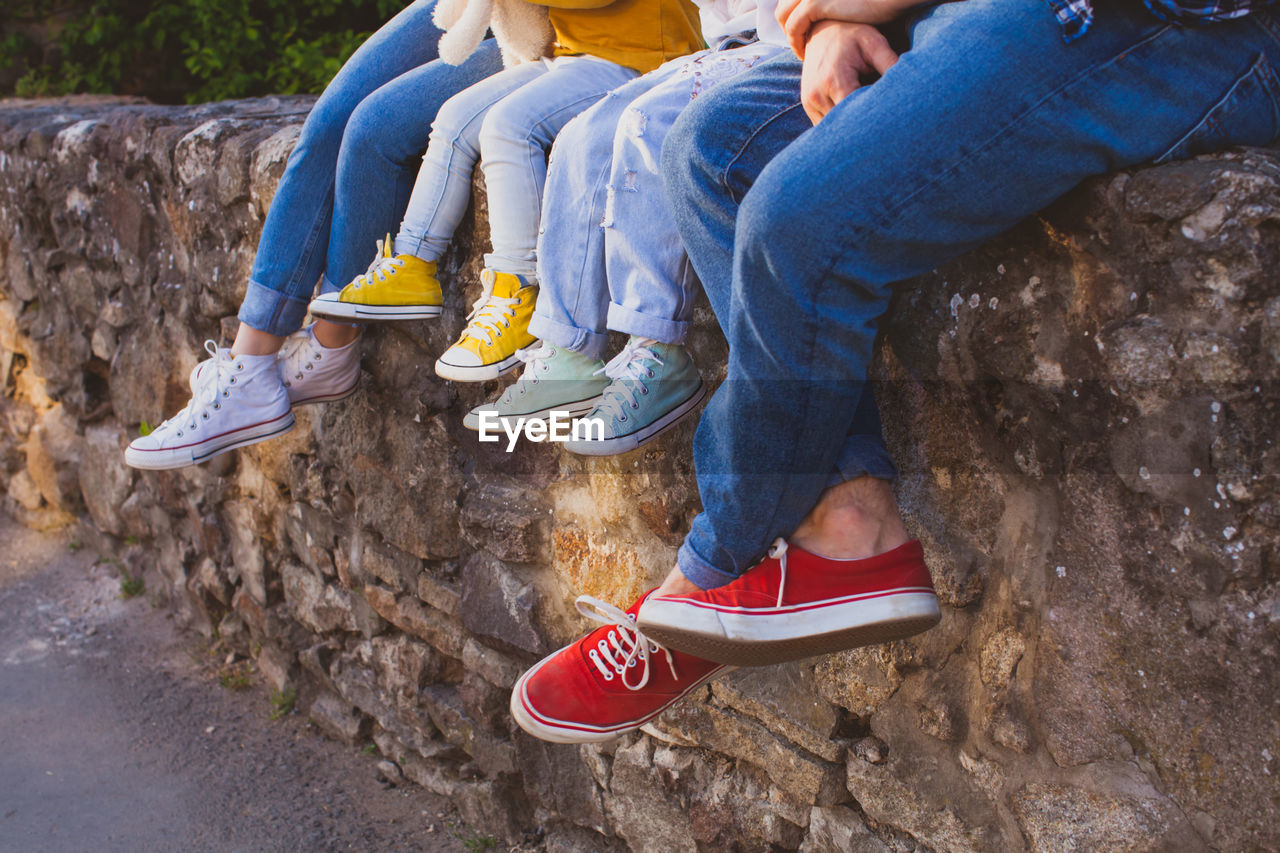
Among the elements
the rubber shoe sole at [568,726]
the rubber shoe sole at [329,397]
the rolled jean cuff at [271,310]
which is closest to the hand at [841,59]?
the rubber shoe sole at [568,726]

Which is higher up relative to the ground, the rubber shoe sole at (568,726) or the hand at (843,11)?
the hand at (843,11)

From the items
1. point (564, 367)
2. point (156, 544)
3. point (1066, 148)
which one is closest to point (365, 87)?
point (564, 367)

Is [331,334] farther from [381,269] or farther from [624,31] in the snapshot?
[624,31]

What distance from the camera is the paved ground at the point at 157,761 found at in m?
2.30

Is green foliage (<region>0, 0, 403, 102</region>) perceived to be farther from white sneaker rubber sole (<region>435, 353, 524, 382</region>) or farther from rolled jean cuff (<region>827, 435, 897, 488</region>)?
rolled jean cuff (<region>827, 435, 897, 488</region>)

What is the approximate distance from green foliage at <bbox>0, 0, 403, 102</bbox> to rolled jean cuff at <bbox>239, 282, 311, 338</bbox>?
2674 millimetres

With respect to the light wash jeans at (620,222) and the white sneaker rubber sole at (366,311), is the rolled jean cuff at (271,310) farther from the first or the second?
the light wash jeans at (620,222)

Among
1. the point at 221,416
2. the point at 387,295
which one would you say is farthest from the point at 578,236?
the point at 221,416

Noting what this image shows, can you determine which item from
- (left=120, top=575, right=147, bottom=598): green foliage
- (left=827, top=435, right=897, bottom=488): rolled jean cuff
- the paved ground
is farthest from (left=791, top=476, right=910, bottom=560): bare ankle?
(left=120, top=575, right=147, bottom=598): green foliage

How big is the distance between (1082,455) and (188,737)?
237 centimetres

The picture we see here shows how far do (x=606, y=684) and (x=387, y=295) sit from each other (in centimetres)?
79

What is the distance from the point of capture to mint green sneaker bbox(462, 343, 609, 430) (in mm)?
1540

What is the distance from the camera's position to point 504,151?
5.36ft

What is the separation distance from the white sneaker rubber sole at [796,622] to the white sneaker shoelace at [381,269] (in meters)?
0.88
